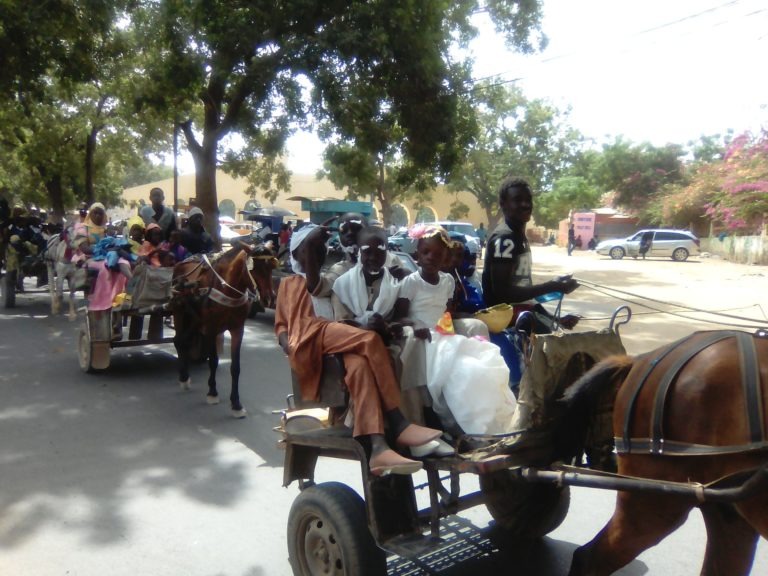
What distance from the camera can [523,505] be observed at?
12.4ft

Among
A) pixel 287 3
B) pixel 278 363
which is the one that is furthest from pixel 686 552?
pixel 287 3

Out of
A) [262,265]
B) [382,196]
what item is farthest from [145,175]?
Result: [262,265]

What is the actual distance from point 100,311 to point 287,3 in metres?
7.80

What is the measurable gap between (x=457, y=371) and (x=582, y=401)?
62 cm

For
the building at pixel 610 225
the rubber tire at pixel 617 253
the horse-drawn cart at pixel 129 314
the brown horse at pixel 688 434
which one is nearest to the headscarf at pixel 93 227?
the horse-drawn cart at pixel 129 314

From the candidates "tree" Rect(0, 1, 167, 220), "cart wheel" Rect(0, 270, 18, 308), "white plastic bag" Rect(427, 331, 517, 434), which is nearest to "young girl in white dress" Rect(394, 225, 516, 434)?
"white plastic bag" Rect(427, 331, 517, 434)

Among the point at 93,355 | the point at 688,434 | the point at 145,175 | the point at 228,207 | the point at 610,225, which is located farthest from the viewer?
the point at 145,175

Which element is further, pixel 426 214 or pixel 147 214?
pixel 426 214

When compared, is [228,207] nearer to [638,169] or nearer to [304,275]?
[638,169]

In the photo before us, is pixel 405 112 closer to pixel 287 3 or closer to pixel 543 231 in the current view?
pixel 287 3

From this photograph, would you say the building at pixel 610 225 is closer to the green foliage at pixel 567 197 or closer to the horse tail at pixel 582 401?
the green foliage at pixel 567 197

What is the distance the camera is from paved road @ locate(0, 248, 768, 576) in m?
4.11

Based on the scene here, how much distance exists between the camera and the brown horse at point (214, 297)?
7.79 metres

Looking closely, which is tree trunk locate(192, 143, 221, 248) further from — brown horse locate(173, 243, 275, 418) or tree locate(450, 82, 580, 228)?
tree locate(450, 82, 580, 228)
